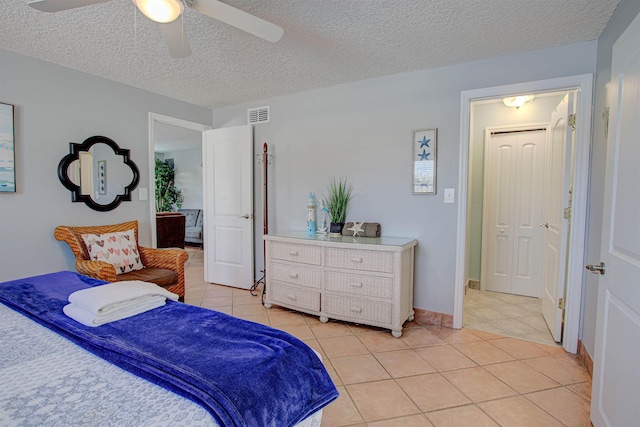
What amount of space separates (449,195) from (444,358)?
1.31 metres

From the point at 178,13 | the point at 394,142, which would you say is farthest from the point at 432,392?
the point at 178,13

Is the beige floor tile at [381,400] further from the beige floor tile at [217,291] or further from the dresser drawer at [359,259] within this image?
the beige floor tile at [217,291]

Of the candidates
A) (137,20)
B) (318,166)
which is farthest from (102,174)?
(318,166)

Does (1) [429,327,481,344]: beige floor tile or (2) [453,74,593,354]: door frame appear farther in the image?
(1) [429,327,481,344]: beige floor tile

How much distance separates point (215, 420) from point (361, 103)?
2913mm

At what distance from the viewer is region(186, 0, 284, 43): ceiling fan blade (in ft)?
4.86

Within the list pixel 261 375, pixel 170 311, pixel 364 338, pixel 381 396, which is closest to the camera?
pixel 261 375

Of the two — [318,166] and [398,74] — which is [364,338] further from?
[398,74]

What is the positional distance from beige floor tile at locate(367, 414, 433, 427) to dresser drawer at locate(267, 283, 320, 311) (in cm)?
133

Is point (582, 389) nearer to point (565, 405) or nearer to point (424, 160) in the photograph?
point (565, 405)

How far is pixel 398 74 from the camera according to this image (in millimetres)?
2898

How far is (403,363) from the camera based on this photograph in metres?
2.16

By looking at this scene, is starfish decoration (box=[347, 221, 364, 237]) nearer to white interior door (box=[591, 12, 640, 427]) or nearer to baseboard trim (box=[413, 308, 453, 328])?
baseboard trim (box=[413, 308, 453, 328])

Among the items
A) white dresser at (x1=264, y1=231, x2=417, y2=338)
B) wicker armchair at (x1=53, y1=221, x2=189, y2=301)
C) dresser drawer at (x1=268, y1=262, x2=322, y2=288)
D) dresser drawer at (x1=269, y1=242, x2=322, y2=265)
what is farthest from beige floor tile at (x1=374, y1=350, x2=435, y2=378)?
wicker armchair at (x1=53, y1=221, x2=189, y2=301)
